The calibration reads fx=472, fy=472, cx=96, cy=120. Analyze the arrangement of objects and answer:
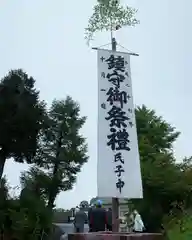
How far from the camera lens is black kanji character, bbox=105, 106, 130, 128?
9469 mm

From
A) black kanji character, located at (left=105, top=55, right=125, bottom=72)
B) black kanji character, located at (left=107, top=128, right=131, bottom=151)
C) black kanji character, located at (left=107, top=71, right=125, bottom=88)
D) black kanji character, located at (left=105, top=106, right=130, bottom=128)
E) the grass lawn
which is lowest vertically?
the grass lawn

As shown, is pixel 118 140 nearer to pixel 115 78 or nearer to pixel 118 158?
pixel 118 158

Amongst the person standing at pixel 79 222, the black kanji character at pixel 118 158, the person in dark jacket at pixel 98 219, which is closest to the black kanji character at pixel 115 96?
the black kanji character at pixel 118 158

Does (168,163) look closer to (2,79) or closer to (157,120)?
(157,120)

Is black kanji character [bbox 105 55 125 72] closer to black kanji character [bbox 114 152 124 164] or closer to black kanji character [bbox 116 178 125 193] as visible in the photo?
black kanji character [bbox 114 152 124 164]

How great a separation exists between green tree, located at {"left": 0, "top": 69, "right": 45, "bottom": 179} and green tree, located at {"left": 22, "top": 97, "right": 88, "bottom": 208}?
1.82 meters

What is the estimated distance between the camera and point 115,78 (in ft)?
31.9

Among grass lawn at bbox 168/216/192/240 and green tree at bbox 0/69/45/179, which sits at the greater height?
green tree at bbox 0/69/45/179

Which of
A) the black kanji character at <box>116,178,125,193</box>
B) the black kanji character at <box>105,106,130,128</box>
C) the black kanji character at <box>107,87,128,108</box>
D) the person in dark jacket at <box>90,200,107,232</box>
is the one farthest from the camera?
the person in dark jacket at <box>90,200,107,232</box>

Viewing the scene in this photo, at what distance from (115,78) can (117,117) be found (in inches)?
33.1

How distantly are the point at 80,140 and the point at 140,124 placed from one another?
8082 mm

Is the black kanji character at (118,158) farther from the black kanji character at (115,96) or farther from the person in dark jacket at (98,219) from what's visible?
the person in dark jacket at (98,219)

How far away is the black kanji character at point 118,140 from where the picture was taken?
9.32 m

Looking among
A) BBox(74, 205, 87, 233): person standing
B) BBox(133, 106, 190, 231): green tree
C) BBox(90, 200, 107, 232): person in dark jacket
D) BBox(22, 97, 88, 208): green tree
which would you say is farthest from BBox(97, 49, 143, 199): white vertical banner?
BBox(133, 106, 190, 231): green tree
